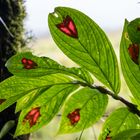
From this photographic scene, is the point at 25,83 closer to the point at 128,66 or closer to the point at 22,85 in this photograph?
the point at 22,85

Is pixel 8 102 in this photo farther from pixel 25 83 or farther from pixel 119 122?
pixel 119 122

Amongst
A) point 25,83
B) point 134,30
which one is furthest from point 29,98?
Result: point 134,30

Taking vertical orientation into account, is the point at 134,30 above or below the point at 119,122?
above

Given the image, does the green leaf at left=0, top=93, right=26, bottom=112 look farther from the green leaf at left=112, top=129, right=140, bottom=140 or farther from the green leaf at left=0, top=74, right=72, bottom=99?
the green leaf at left=112, top=129, right=140, bottom=140

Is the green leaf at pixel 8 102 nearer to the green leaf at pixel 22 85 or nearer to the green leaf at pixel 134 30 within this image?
the green leaf at pixel 22 85

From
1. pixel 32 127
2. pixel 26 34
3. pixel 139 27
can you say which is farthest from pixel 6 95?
pixel 26 34

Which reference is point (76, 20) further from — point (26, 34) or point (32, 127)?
point (26, 34)
